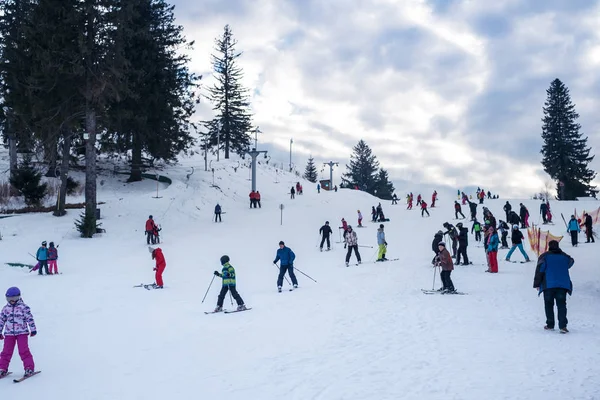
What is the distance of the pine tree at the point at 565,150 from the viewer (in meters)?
54.2

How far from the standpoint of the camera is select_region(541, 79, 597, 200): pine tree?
54.2 m

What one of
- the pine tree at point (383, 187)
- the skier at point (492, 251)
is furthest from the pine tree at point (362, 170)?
the skier at point (492, 251)

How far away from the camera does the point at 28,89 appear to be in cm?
2620

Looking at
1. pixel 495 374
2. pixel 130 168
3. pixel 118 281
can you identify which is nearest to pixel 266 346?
pixel 495 374

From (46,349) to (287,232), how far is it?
2242 cm

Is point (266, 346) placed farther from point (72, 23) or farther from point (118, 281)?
point (72, 23)

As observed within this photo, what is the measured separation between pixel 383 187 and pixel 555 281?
8535 centimetres

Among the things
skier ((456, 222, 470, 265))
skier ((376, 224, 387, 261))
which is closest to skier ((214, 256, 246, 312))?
skier ((376, 224, 387, 261))

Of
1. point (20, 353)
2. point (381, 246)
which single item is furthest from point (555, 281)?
point (381, 246)

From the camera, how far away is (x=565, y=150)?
53.9 metres

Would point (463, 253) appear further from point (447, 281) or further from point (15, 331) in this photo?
point (15, 331)

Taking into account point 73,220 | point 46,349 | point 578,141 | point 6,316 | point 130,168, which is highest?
point 578,141

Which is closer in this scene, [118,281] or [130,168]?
[118,281]

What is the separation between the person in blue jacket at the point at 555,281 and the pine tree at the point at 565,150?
50601 millimetres
